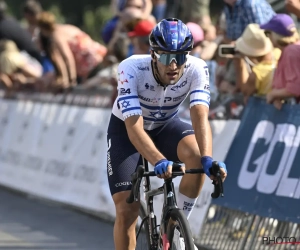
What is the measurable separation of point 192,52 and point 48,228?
2552 millimetres

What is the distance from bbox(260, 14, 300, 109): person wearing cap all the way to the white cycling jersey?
162 cm

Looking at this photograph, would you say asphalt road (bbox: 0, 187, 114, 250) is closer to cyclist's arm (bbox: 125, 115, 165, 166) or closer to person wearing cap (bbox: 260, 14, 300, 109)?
person wearing cap (bbox: 260, 14, 300, 109)

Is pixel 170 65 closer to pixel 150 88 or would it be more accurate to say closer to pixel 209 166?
pixel 150 88

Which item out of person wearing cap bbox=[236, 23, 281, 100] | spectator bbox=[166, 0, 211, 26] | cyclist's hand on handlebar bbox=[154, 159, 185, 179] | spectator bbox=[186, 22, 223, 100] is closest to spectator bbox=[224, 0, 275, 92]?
spectator bbox=[186, 22, 223, 100]

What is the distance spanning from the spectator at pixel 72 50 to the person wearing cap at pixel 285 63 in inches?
202

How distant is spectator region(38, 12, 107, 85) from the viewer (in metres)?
12.9

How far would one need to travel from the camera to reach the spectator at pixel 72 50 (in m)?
12.9

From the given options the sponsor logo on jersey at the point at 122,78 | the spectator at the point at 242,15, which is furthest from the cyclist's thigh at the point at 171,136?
the spectator at the point at 242,15

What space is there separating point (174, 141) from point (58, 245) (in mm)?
2830

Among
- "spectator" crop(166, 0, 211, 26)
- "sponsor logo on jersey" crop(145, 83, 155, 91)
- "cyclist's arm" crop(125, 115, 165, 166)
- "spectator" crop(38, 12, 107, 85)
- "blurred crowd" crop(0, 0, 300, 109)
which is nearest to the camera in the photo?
"cyclist's arm" crop(125, 115, 165, 166)

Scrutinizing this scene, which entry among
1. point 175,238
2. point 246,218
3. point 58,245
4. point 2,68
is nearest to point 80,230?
point 58,245

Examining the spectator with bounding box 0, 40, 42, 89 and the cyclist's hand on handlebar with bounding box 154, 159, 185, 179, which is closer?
the cyclist's hand on handlebar with bounding box 154, 159, 185, 179

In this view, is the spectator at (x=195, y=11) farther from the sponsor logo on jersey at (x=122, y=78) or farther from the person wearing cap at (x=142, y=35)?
the sponsor logo on jersey at (x=122, y=78)

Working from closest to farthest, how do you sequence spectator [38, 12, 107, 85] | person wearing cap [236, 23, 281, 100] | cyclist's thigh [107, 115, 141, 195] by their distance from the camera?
cyclist's thigh [107, 115, 141, 195] → person wearing cap [236, 23, 281, 100] → spectator [38, 12, 107, 85]
